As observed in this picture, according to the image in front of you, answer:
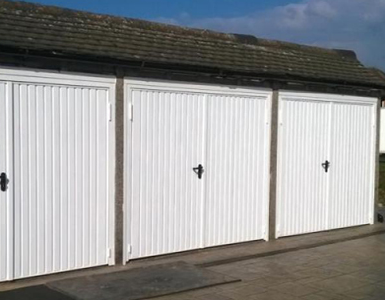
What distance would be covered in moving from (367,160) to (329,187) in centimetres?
129

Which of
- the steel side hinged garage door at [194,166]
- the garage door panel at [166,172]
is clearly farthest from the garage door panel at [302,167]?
the garage door panel at [166,172]

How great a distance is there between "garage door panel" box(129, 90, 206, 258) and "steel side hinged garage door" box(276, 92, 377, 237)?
5.93ft

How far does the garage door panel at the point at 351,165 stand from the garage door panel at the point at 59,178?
477cm

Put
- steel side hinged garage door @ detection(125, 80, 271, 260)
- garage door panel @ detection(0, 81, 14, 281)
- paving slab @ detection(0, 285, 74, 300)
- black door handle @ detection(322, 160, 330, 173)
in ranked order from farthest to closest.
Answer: black door handle @ detection(322, 160, 330, 173) → steel side hinged garage door @ detection(125, 80, 271, 260) → garage door panel @ detection(0, 81, 14, 281) → paving slab @ detection(0, 285, 74, 300)

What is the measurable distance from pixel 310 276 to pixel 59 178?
335 centimetres

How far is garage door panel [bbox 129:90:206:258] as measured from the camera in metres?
8.08

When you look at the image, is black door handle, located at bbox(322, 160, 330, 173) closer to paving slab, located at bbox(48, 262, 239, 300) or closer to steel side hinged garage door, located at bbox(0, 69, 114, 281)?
paving slab, located at bbox(48, 262, 239, 300)

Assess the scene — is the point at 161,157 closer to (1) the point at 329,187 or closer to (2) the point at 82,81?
(2) the point at 82,81

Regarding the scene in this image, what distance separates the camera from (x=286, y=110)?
32.5 ft

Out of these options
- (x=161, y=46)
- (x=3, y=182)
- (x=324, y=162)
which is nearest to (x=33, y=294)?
(x=3, y=182)

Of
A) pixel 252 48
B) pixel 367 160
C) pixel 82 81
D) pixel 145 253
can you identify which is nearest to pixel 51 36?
pixel 82 81

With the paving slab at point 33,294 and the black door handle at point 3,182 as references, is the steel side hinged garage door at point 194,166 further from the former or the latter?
the black door handle at point 3,182

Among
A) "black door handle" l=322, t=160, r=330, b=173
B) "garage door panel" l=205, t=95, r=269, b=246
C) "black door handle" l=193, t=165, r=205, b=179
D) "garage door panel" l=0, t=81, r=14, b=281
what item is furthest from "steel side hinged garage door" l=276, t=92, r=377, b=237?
"garage door panel" l=0, t=81, r=14, b=281

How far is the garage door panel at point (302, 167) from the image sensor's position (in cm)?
994
